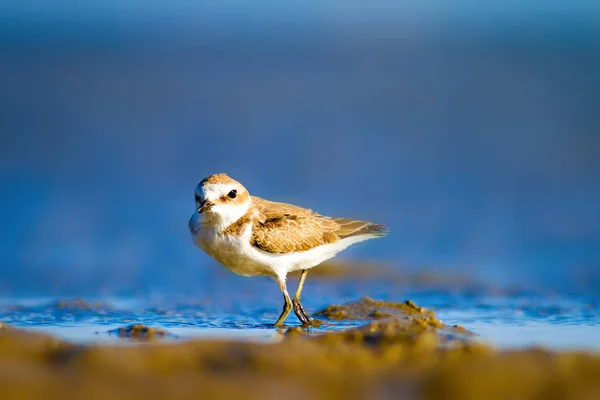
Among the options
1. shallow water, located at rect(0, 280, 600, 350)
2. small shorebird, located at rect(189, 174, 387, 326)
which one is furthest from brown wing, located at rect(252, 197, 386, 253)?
shallow water, located at rect(0, 280, 600, 350)

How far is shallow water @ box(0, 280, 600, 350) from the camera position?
7990 mm

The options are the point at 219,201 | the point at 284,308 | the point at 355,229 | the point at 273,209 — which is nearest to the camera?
the point at 219,201

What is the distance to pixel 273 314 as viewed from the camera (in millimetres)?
9531

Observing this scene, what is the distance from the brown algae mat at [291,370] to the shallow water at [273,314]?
151 cm

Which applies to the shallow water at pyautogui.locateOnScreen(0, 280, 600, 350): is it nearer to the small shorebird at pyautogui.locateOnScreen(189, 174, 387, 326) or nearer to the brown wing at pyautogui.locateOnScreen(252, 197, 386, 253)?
the small shorebird at pyautogui.locateOnScreen(189, 174, 387, 326)

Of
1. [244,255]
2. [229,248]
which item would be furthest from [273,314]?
[229,248]

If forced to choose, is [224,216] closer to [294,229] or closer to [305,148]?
[294,229]

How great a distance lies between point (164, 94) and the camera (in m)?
23.5

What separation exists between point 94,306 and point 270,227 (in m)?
2.30

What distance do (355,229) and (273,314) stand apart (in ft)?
3.97

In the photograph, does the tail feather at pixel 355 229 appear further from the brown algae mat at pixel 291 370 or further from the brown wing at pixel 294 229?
the brown algae mat at pixel 291 370

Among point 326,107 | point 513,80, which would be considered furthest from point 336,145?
point 513,80

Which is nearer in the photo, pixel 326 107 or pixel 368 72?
pixel 326 107

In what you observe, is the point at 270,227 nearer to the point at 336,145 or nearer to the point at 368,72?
the point at 336,145
